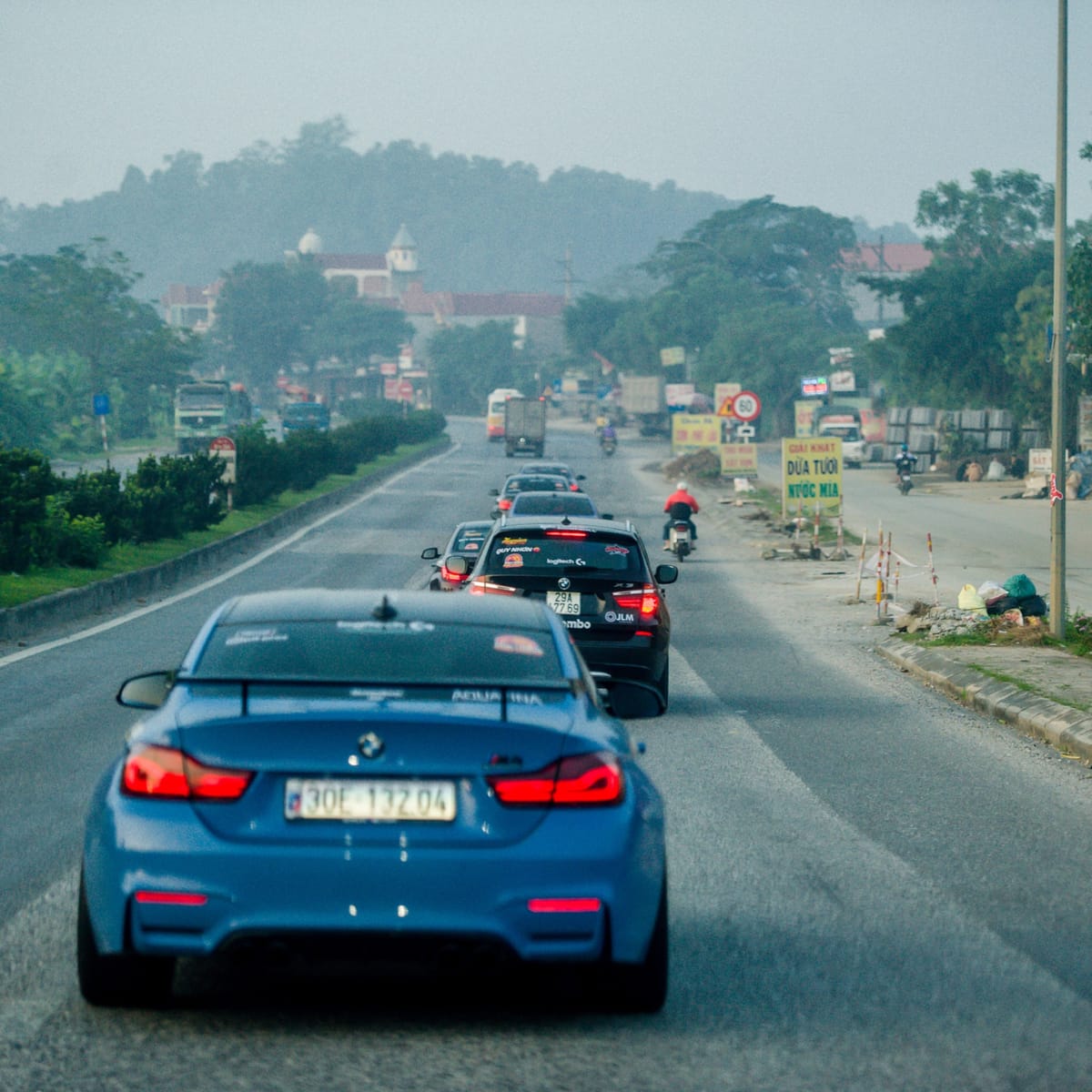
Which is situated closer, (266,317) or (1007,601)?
(1007,601)

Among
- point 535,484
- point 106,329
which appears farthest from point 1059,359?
point 106,329

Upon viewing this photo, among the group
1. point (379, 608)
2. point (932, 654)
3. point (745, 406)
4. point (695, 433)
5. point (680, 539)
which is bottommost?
point (932, 654)

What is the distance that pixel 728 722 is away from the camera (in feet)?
44.9

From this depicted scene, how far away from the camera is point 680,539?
3306 cm

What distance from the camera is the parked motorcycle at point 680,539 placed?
3309 centimetres

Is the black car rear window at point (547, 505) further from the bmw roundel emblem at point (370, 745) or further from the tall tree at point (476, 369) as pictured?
the tall tree at point (476, 369)

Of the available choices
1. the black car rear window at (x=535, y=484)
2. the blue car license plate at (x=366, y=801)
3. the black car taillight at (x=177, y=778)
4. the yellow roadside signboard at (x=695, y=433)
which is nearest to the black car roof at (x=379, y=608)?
the black car taillight at (x=177, y=778)

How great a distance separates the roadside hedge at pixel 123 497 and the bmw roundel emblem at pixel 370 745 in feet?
62.6

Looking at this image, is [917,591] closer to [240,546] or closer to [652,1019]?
[240,546]

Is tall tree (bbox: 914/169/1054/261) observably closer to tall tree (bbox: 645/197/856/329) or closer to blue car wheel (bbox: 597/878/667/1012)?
tall tree (bbox: 645/197/856/329)

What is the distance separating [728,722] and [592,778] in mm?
8263

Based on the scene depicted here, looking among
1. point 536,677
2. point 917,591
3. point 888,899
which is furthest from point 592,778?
Answer: point 917,591

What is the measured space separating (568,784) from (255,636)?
1.39m

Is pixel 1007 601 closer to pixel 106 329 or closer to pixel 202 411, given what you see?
pixel 202 411
